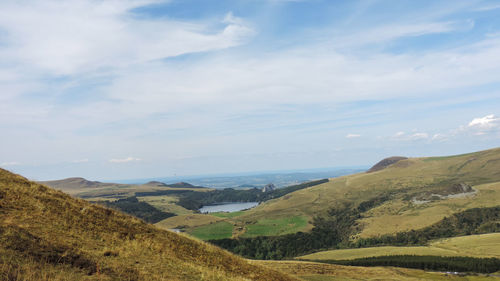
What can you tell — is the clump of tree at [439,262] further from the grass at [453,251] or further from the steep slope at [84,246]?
the steep slope at [84,246]

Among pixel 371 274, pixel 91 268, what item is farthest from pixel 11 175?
pixel 371 274

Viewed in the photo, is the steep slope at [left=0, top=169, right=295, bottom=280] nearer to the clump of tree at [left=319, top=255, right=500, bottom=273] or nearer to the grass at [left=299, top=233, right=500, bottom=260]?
the clump of tree at [left=319, top=255, right=500, bottom=273]

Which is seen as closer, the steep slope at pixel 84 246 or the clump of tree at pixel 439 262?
the steep slope at pixel 84 246

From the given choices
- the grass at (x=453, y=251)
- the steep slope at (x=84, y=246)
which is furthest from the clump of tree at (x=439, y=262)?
the steep slope at (x=84, y=246)

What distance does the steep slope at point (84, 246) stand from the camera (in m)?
15.7

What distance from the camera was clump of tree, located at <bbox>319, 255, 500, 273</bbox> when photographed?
116000 millimetres

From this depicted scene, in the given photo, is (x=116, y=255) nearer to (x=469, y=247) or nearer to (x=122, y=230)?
(x=122, y=230)

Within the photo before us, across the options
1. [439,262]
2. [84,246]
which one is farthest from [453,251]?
[84,246]

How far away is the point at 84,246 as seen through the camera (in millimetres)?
20234

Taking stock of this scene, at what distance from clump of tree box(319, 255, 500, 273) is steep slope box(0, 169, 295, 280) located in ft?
382

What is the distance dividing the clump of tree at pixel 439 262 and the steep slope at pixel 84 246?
116m

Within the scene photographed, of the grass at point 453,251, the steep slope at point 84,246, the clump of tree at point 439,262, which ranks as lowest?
the grass at point 453,251

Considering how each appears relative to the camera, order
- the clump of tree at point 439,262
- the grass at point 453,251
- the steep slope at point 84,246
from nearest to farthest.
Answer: the steep slope at point 84,246, the clump of tree at point 439,262, the grass at point 453,251

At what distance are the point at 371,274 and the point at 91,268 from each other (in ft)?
180
